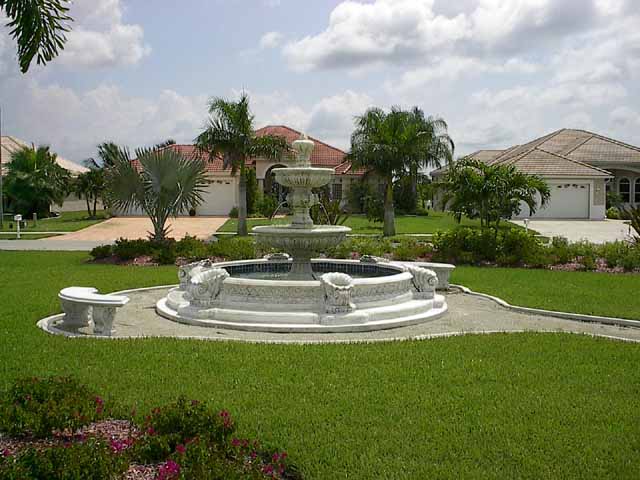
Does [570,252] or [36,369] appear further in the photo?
[570,252]

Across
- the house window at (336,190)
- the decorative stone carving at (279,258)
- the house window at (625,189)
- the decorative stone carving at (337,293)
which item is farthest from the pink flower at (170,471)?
the house window at (625,189)

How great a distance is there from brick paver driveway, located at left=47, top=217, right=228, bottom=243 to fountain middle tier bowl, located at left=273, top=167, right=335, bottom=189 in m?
15.6

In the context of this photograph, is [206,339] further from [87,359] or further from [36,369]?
[36,369]

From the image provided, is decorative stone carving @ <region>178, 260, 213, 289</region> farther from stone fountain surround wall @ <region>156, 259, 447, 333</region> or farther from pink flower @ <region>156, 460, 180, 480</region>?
pink flower @ <region>156, 460, 180, 480</region>

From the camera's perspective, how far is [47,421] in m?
5.36

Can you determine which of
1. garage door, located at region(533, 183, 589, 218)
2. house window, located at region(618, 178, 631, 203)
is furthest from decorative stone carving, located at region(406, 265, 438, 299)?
house window, located at region(618, 178, 631, 203)

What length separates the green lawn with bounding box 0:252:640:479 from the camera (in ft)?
16.8

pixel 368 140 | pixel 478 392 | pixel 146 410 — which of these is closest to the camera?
pixel 146 410

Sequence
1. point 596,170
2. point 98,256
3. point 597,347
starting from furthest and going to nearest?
point 596,170, point 98,256, point 597,347

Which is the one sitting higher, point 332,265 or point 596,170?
point 596,170

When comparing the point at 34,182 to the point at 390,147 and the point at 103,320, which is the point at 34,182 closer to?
the point at 390,147

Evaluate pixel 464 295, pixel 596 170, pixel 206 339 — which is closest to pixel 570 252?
pixel 464 295

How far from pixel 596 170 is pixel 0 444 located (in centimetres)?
4414

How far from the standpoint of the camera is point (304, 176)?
1293 cm
